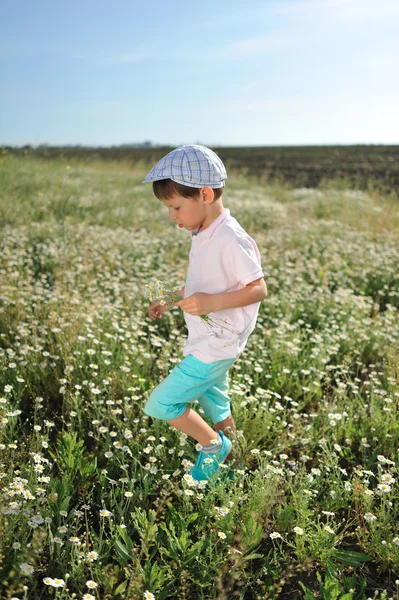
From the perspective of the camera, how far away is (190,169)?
2.53 meters

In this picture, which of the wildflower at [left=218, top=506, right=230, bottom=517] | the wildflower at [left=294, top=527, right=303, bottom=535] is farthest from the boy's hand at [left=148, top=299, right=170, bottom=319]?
the wildflower at [left=294, top=527, right=303, bottom=535]

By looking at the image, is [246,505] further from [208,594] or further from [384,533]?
[384,533]

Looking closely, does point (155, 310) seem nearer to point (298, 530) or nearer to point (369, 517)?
point (298, 530)

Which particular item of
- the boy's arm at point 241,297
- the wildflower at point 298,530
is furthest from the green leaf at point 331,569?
the boy's arm at point 241,297

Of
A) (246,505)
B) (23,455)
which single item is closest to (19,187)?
(23,455)

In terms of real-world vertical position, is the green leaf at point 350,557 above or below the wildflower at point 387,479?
below

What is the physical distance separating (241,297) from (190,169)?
66cm

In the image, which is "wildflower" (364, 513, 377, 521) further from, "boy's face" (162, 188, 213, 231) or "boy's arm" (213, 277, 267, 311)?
"boy's face" (162, 188, 213, 231)

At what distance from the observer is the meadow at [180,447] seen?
2369 mm

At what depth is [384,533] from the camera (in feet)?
8.52

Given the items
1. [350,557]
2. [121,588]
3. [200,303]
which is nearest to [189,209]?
[200,303]

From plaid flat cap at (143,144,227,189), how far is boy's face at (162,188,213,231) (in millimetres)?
85

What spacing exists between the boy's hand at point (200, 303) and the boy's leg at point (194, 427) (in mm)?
613

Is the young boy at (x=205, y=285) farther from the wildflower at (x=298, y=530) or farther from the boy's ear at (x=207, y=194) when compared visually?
the wildflower at (x=298, y=530)
